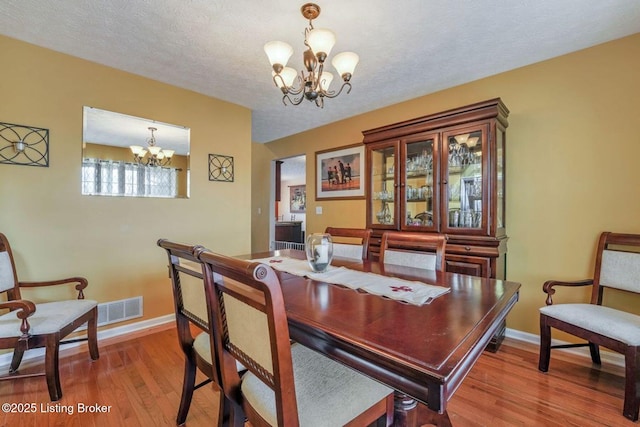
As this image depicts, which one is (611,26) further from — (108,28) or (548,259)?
(108,28)

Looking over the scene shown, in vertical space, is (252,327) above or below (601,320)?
above

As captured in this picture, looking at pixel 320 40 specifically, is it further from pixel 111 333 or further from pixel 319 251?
pixel 111 333

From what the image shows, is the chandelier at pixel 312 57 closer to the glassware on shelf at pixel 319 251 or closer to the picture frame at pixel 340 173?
the glassware on shelf at pixel 319 251

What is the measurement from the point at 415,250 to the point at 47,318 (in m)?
2.39

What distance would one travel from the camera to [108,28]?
76.7 inches

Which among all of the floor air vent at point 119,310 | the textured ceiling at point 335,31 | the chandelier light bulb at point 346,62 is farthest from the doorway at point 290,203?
the chandelier light bulb at point 346,62

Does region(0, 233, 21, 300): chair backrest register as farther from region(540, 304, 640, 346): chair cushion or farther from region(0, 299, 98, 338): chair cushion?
region(540, 304, 640, 346): chair cushion

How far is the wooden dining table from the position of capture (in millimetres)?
664

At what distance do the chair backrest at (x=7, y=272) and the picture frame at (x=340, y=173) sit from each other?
308 centimetres

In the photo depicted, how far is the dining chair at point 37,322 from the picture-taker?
1.60 meters

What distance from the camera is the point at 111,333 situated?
249 cm

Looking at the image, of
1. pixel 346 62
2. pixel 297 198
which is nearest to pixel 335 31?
pixel 346 62

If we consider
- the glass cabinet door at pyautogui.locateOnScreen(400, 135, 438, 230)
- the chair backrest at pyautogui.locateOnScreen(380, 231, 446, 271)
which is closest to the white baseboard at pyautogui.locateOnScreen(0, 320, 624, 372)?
the glass cabinet door at pyautogui.locateOnScreen(400, 135, 438, 230)

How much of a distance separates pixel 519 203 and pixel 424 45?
155 cm
